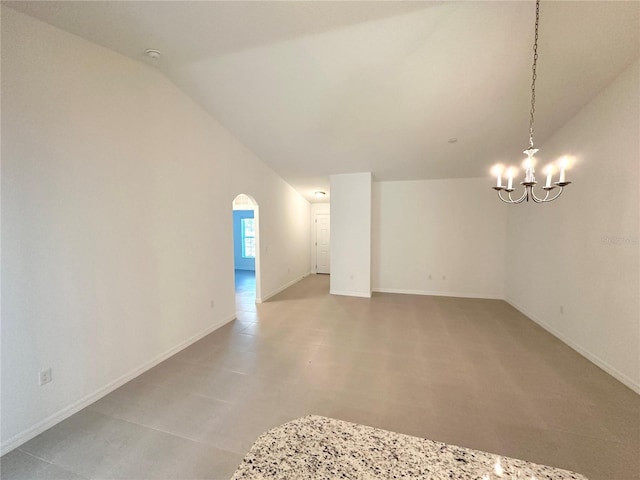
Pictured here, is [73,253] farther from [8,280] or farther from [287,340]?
[287,340]

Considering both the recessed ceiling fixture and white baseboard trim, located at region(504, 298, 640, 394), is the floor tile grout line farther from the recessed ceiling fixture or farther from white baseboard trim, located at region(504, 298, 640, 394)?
white baseboard trim, located at region(504, 298, 640, 394)

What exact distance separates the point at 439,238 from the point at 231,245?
4.65 metres

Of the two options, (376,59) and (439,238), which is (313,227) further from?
(376,59)

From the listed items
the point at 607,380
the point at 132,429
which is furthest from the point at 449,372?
the point at 132,429

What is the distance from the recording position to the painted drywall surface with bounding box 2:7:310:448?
6.08ft

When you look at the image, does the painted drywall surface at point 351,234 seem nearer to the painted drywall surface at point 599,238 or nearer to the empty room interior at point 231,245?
the empty room interior at point 231,245

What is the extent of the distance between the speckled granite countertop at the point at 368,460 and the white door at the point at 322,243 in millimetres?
7514

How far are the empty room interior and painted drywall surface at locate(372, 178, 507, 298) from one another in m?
1.33

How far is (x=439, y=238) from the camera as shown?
234 inches

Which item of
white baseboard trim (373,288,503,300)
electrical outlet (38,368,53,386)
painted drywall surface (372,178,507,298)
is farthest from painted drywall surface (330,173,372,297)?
electrical outlet (38,368,53,386)

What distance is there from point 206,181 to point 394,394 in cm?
358

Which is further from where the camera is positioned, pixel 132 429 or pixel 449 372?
pixel 449 372

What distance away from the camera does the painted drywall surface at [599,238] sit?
8.16 ft

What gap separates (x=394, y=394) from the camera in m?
2.39
